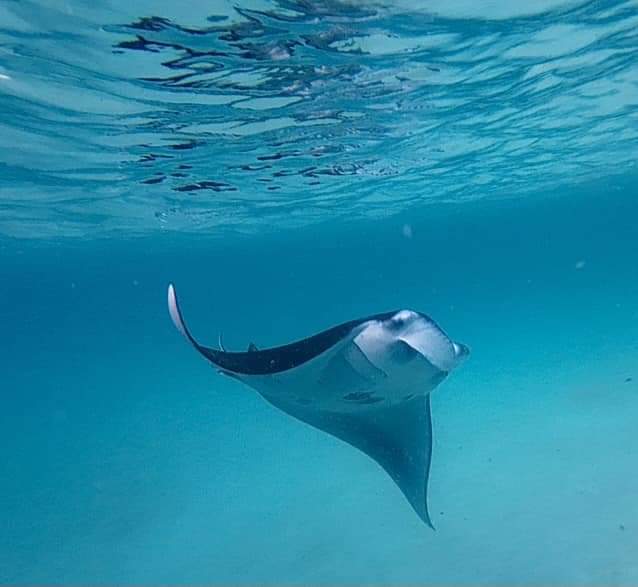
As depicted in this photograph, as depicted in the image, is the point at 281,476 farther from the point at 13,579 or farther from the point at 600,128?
the point at 600,128

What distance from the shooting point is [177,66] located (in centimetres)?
1113

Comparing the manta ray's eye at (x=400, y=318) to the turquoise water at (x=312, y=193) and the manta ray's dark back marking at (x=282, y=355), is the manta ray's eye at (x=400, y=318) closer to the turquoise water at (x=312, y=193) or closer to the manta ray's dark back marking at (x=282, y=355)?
the manta ray's dark back marking at (x=282, y=355)

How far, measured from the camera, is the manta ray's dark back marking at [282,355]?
17.7ft

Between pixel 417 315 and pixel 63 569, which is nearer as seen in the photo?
pixel 417 315

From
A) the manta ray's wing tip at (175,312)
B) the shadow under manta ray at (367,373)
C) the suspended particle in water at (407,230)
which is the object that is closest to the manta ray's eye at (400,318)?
the shadow under manta ray at (367,373)

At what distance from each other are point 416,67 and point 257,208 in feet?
54.2

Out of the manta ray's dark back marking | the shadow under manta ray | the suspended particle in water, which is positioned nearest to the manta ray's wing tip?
the shadow under manta ray

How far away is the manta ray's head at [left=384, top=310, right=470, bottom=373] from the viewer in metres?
5.20

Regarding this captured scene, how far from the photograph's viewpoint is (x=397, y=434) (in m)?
7.74

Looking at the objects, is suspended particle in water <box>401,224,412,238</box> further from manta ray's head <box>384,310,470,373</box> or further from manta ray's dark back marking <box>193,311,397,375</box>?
manta ray's head <box>384,310,470,373</box>

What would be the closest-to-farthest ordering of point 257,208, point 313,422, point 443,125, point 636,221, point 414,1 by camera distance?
point 313,422
point 414,1
point 443,125
point 257,208
point 636,221

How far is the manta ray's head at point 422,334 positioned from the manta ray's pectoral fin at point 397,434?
76.4 inches

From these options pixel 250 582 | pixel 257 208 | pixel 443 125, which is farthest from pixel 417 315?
pixel 257 208

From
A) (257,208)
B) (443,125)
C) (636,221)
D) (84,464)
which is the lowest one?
(636,221)
